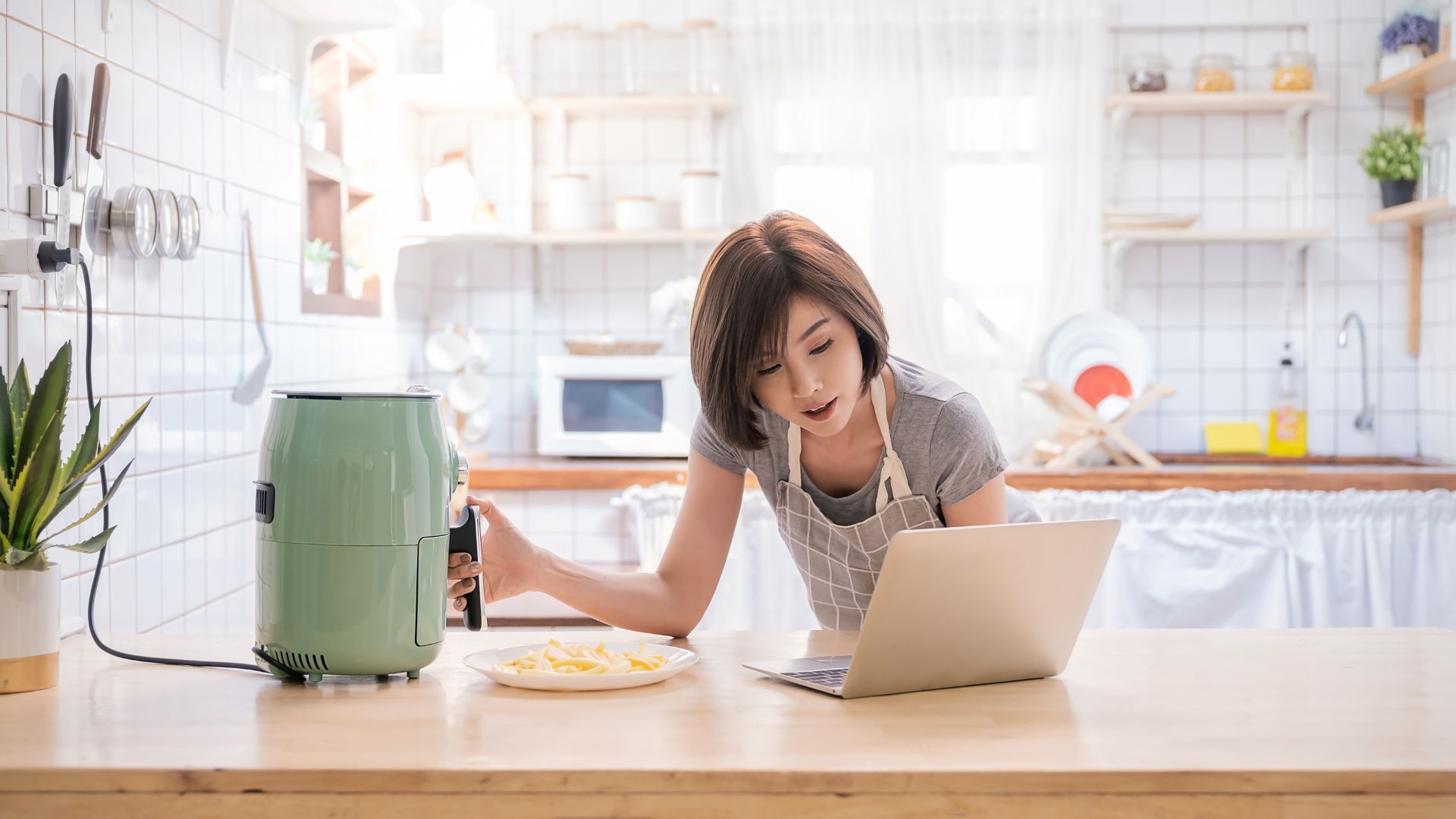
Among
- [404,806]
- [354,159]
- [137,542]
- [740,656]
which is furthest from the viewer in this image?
[354,159]

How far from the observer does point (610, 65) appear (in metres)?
3.65

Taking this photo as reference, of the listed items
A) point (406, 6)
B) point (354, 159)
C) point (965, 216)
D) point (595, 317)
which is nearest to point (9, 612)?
point (406, 6)

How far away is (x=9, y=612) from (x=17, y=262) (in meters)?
0.46

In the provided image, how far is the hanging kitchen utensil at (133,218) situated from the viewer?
1.72 m

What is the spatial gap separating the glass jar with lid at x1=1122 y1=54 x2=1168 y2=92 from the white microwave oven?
1493mm

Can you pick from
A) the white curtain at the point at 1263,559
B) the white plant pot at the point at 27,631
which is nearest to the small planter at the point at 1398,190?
the white curtain at the point at 1263,559

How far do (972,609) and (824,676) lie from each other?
0.52ft

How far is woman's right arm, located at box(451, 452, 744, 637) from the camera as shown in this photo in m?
1.41

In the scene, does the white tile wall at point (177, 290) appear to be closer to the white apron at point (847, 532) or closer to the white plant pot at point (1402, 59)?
the white apron at point (847, 532)

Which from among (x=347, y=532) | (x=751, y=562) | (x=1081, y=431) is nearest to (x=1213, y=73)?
(x=1081, y=431)

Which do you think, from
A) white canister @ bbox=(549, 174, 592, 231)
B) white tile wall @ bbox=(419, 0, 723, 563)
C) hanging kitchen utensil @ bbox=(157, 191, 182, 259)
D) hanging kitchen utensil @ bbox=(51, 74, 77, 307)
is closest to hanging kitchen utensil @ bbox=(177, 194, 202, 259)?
hanging kitchen utensil @ bbox=(157, 191, 182, 259)

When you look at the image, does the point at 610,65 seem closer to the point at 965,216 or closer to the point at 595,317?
the point at 595,317

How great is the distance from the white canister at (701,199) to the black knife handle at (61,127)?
2008 mm

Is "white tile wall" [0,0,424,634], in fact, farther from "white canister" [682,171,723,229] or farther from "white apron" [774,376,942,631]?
"white canister" [682,171,723,229]
